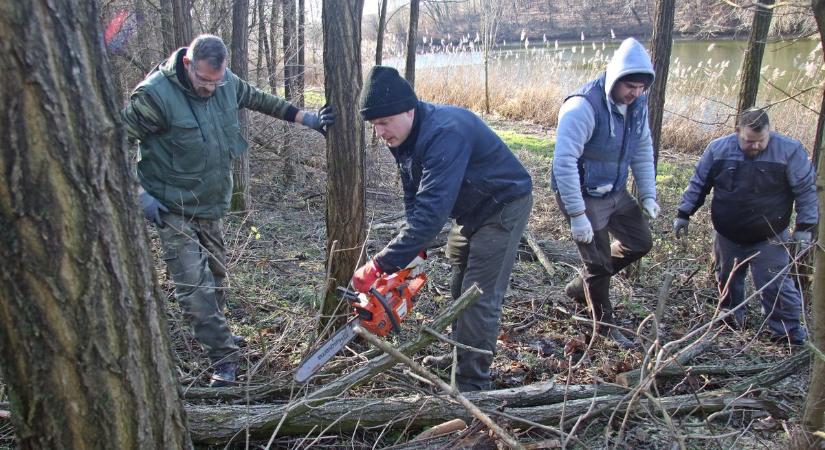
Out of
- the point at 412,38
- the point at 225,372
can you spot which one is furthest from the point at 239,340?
the point at 412,38

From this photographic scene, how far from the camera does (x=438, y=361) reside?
3676mm

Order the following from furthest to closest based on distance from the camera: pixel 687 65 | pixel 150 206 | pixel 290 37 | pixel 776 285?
1. pixel 687 65
2. pixel 290 37
3. pixel 776 285
4. pixel 150 206

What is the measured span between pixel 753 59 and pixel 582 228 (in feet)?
9.37

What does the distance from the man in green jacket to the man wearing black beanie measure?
496 millimetres

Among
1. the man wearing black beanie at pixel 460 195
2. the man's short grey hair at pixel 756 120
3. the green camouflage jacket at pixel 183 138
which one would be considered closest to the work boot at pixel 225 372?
the green camouflage jacket at pixel 183 138

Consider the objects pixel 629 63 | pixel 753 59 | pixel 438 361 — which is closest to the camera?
pixel 629 63

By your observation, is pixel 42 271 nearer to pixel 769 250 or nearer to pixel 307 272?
pixel 307 272

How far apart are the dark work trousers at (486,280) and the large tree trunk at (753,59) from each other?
3.11 metres

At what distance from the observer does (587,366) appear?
376 cm

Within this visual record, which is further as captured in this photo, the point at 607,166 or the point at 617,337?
the point at 617,337

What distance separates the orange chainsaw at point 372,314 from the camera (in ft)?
9.49

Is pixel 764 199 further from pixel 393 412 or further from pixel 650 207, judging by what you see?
pixel 393 412

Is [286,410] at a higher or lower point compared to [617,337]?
higher

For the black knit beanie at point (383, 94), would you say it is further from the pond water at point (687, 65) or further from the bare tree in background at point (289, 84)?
the pond water at point (687, 65)
